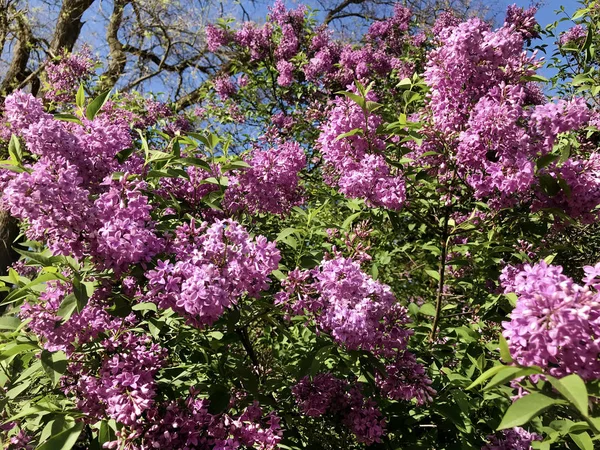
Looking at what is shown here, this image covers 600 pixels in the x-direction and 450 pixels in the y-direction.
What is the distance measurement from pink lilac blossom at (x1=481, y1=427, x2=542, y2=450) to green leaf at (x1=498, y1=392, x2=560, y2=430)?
115 centimetres

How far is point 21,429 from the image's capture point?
2.03 meters

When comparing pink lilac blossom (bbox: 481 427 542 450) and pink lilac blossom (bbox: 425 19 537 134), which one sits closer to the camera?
pink lilac blossom (bbox: 481 427 542 450)

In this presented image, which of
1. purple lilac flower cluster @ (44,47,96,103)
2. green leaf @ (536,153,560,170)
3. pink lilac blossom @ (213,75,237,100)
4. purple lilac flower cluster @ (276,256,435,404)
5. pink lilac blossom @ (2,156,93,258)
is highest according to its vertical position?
pink lilac blossom @ (213,75,237,100)

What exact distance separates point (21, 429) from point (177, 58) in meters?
11.5

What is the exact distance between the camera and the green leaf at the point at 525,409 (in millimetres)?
1021

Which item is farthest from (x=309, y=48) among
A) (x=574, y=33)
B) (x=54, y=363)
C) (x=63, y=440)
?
(x=63, y=440)

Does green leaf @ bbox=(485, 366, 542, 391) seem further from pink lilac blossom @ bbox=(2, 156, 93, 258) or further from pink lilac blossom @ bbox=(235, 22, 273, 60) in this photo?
pink lilac blossom @ bbox=(235, 22, 273, 60)

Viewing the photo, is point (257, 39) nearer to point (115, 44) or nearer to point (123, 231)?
point (123, 231)

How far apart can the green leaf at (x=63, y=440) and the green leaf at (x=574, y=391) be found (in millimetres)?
1576

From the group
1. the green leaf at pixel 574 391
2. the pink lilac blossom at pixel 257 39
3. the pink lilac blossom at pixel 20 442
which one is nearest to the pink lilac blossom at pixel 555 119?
the green leaf at pixel 574 391

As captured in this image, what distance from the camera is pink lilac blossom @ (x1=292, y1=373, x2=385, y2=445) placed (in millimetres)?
2184

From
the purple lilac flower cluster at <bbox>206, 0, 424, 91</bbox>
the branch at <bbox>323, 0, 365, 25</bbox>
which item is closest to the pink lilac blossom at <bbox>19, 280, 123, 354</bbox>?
the purple lilac flower cluster at <bbox>206, 0, 424, 91</bbox>

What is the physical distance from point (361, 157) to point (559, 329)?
160cm

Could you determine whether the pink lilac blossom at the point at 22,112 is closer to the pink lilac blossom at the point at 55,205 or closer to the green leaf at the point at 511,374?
the pink lilac blossom at the point at 55,205
